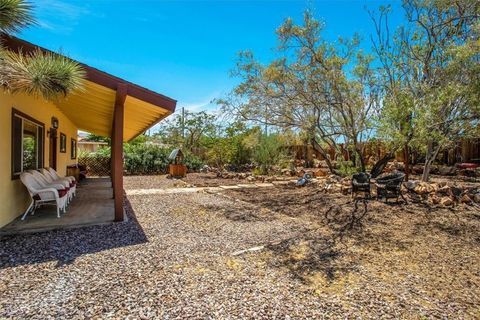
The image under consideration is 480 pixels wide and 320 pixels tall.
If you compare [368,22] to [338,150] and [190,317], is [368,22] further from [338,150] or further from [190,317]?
[190,317]

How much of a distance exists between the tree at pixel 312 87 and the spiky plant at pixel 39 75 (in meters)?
6.09

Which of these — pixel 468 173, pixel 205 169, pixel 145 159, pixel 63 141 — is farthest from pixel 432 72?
pixel 145 159

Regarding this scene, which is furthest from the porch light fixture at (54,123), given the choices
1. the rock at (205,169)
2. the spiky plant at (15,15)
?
the rock at (205,169)

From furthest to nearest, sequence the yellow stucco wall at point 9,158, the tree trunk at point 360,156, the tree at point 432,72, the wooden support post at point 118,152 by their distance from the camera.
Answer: the tree trunk at point 360,156, the tree at point 432,72, the wooden support post at point 118,152, the yellow stucco wall at point 9,158

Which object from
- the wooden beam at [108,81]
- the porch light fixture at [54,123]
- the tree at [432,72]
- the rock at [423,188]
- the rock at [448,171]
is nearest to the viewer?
the wooden beam at [108,81]

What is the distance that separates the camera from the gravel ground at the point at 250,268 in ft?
8.62

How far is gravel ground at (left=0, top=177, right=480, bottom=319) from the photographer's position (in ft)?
8.62

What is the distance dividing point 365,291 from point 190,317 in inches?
68.5

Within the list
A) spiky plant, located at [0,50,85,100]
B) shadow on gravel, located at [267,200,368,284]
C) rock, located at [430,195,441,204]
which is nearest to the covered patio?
spiky plant, located at [0,50,85,100]

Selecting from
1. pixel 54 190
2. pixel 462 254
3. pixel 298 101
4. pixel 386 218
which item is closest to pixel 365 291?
pixel 462 254

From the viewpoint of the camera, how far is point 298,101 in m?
9.43

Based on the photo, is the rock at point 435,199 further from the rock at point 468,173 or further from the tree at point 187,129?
the tree at point 187,129

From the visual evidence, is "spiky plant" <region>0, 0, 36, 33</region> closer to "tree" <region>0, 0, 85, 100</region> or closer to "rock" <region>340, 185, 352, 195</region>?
"tree" <region>0, 0, 85, 100</region>

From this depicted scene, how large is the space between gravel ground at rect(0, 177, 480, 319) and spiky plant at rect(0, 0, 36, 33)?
2804mm
